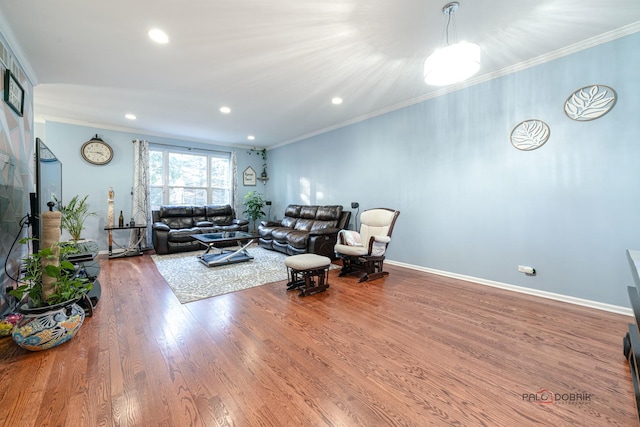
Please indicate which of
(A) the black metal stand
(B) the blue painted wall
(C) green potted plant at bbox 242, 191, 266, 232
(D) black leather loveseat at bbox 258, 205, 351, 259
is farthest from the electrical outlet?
(C) green potted plant at bbox 242, 191, 266, 232

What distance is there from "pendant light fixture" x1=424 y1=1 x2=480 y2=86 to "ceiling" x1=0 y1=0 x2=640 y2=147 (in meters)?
0.21

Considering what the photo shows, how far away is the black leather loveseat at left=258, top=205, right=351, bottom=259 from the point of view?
14.4 feet

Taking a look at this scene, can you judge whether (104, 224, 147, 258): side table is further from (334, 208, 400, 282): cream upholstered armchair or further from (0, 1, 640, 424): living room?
(334, 208, 400, 282): cream upholstered armchair

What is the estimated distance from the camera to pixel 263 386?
1458 millimetres

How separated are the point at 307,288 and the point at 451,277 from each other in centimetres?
210

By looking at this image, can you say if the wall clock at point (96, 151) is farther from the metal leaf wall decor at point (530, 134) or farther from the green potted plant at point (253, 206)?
the metal leaf wall decor at point (530, 134)

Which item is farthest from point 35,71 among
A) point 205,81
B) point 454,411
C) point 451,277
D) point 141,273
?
point 451,277

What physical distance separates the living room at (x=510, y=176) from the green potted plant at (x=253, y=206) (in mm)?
3166

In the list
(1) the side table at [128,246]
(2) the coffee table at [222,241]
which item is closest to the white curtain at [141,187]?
(1) the side table at [128,246]

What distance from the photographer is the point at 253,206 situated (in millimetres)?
6855

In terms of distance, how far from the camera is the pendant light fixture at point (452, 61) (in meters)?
1.87

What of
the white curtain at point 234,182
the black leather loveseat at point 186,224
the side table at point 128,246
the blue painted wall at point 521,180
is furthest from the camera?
the white curtain at point 234,182

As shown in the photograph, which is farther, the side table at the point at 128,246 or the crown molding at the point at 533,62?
the side table at the point at 128,246

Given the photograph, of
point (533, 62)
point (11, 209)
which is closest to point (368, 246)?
point (533, 62)
